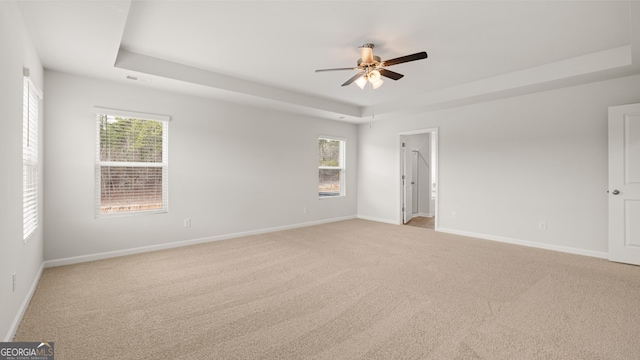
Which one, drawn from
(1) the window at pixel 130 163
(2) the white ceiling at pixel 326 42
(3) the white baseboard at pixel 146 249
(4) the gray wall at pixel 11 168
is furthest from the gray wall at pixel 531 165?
(4) the gray wall at pixel 11 168

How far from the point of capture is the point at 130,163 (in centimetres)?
400

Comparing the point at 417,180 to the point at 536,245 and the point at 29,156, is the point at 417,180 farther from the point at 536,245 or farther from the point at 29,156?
the point at 29,156

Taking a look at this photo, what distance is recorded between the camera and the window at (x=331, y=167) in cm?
653

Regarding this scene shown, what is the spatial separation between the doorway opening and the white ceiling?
224cm

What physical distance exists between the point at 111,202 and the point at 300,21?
11.4 feet

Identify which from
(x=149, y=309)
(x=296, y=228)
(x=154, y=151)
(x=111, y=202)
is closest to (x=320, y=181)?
(x=296, y=228)

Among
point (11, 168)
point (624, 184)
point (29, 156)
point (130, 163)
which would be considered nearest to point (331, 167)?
point (130, 163)

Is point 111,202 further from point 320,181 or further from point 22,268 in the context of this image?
point 320,181

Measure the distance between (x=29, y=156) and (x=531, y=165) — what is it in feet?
21.1

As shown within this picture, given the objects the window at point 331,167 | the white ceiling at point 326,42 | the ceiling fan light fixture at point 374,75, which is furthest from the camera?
the window at point 331,167

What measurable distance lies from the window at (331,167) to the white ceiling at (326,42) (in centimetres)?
208

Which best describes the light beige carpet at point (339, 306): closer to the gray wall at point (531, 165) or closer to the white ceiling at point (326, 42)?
the gray wall at point (531, 165)

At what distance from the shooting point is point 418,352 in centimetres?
184

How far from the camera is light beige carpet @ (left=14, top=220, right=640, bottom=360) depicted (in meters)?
1.89
